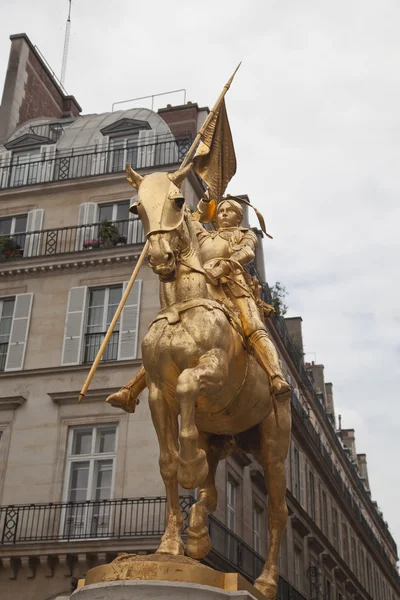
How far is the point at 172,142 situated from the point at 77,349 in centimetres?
723

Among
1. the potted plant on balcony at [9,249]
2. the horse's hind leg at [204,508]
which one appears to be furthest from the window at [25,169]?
the horse's hind leg at [204,508]

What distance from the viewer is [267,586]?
6551 mm

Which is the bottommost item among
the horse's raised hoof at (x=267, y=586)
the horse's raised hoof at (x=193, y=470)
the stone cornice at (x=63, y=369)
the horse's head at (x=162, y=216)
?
the horse's raised hoof at (x=267, y=586)

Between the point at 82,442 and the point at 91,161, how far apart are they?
9.25m

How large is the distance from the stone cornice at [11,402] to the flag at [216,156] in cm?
1547

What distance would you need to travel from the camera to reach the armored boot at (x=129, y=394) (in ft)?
22.3

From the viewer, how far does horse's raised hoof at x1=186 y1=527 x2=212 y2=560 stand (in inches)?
238

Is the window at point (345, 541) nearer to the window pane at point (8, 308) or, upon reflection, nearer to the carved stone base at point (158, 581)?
the window pane at point (8, 308)

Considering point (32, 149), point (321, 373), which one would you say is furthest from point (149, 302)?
point (321, 373)

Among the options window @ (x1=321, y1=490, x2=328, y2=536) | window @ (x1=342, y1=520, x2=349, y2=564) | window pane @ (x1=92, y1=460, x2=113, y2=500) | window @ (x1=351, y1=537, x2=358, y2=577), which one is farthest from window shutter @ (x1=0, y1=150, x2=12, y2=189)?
window @ (x1=351, y1=537, x2=358, y2=577)

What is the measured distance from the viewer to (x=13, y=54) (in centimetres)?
3127

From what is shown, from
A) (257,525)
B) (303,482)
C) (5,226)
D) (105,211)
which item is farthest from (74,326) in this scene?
Result: (303,482)

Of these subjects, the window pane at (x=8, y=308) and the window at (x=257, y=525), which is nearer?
the window pane at (x=8, y=308)

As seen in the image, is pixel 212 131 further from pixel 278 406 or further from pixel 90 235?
pixel 90 235
